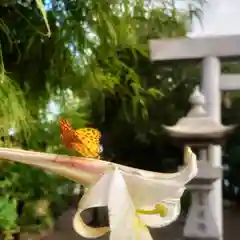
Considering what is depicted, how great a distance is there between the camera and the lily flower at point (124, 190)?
290 millimetres

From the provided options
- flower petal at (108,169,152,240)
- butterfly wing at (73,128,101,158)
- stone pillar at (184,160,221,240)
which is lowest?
stone pillar at (184,160,221,240)

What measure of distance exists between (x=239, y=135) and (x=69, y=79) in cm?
63

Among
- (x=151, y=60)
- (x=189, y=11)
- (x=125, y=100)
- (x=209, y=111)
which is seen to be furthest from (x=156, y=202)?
(x=209, y=111)

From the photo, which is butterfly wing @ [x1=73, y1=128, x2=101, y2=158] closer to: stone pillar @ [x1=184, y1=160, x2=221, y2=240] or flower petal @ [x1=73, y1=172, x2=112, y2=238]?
flower petal @ [x1=73, y1=172, x2=112, y2=238]

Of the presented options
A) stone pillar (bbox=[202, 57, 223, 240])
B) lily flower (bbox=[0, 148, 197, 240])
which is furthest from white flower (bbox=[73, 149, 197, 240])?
stone pillar (bbox=[202, 57, 223, 240])

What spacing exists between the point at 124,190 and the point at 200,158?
0.82 m

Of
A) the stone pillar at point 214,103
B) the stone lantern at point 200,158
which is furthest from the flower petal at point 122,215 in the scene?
the stone pillar at point 214,103

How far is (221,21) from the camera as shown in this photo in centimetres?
114

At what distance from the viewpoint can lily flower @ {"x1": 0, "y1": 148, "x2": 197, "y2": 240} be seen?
290mm

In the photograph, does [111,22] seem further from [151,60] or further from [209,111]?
[209,111]

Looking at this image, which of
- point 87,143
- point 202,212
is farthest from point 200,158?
point 87,143

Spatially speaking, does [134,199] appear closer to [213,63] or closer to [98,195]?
[98,195]

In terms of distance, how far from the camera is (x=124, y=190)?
0.97ft

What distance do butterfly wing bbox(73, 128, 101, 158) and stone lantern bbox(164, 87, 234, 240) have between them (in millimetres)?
675
